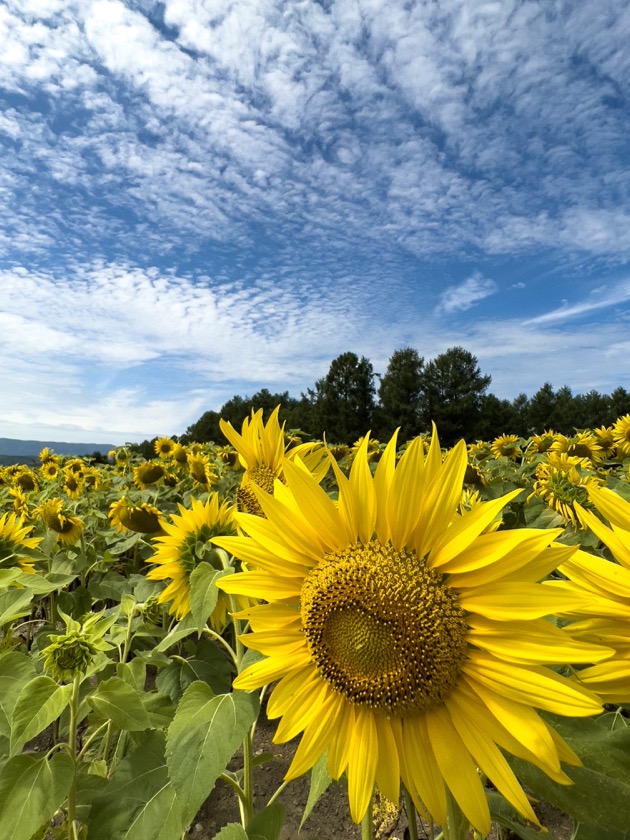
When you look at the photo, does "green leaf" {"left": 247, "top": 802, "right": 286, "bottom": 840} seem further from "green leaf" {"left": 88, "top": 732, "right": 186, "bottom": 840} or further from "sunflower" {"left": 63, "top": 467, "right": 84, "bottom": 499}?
"sunflower" {"left": 63, "top": 467, "right": 84, "bottom": 499}

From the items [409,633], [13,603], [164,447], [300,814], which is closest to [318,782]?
[409,633]

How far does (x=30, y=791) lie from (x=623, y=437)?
700 cm

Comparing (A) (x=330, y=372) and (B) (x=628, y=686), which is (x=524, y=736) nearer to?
(B) (x=628, y=686)

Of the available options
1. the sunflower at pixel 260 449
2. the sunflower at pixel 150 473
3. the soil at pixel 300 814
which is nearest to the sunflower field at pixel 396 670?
the sunflower at pixel 260 449

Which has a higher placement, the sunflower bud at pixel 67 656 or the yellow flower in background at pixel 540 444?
the yellow flower in background at pixel 540 444

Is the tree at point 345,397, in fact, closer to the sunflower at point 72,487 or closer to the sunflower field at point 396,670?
the sunflower at point 72,487

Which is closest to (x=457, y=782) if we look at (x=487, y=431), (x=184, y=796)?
(x=184, y=796)

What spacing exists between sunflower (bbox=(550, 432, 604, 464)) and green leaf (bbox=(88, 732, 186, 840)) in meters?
4.92

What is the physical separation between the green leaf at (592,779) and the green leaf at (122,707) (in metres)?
1.04

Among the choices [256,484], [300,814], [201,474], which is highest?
[256,484]

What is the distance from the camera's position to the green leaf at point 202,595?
1.60 meters

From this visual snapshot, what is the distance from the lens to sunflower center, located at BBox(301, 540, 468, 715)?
1.09 meters

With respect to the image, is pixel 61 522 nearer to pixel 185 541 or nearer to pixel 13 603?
pixel 13 603

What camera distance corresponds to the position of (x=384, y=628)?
114 centimetres
